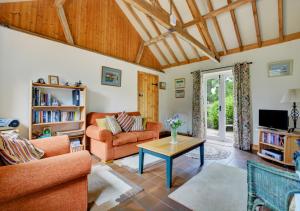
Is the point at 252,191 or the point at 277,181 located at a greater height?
the point at 277,181

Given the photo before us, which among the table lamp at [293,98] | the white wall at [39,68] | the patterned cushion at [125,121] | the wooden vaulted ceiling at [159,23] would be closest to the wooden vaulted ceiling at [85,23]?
the wooden vaulted ceiling at [159,23]

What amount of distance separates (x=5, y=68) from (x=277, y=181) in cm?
404

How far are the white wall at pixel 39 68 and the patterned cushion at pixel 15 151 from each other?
167cm

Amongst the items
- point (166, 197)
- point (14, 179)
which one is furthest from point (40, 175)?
point (166, 197)

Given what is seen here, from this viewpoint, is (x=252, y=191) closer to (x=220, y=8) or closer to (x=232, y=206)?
(x=232, y=206)

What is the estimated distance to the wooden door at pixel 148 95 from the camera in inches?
208

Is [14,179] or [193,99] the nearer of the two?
[14,179]

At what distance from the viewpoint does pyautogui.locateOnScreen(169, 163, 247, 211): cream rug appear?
1.71 m

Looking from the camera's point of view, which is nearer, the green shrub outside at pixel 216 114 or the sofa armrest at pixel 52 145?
the sofa armrest at pixel 52 145

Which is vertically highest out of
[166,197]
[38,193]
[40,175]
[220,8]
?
[220,8]

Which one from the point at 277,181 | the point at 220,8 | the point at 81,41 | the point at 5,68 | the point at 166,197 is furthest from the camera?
the point at 81,41

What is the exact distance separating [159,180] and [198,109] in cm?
330

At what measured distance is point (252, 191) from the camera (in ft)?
3.87

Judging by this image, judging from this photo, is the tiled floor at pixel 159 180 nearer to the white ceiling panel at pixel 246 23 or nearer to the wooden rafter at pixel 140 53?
the white ceiling panel at pixel 246 23
